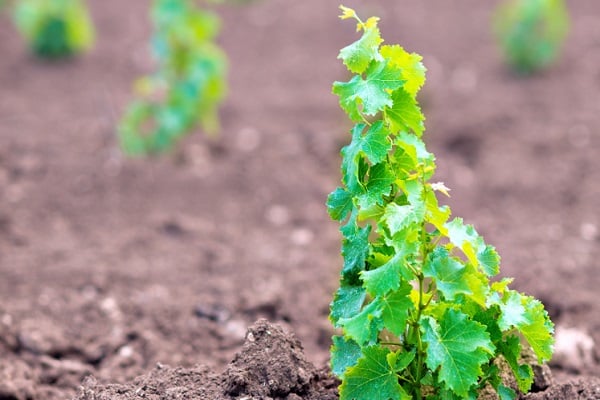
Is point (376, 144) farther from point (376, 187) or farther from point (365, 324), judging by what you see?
point (365, 324)

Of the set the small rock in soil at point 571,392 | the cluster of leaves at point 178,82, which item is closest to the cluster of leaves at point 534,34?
the cluster of leaves at point 178,82

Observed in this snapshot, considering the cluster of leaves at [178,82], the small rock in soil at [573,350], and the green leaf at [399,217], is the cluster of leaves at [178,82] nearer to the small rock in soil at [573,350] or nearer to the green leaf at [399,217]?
the small rock in soil at [573,350]

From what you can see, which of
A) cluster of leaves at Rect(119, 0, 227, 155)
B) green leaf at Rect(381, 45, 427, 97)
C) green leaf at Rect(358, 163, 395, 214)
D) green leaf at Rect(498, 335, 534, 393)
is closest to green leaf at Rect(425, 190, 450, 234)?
green leaf at Rect(358, 163, 395, 214)

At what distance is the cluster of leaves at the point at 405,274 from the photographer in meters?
2.36

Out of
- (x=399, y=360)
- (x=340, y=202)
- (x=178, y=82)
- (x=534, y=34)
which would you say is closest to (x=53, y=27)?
(x=178, y=82)

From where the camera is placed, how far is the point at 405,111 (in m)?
2.48

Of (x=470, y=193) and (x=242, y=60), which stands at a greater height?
(x=242, y=60)

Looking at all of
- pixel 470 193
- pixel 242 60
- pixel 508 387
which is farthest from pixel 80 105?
pixel 508 387

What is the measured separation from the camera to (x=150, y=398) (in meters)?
2.76

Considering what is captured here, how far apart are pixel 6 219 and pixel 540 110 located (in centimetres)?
391

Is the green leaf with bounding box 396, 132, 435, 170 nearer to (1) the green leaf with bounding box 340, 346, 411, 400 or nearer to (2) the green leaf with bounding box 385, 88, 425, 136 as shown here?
(2) the green leaf with bounding box 385, 88, 425, 136

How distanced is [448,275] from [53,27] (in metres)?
6.02

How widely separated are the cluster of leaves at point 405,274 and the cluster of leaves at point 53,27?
5.66 meters

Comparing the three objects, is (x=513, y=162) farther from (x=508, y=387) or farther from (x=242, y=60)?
(x=508, y=387)
